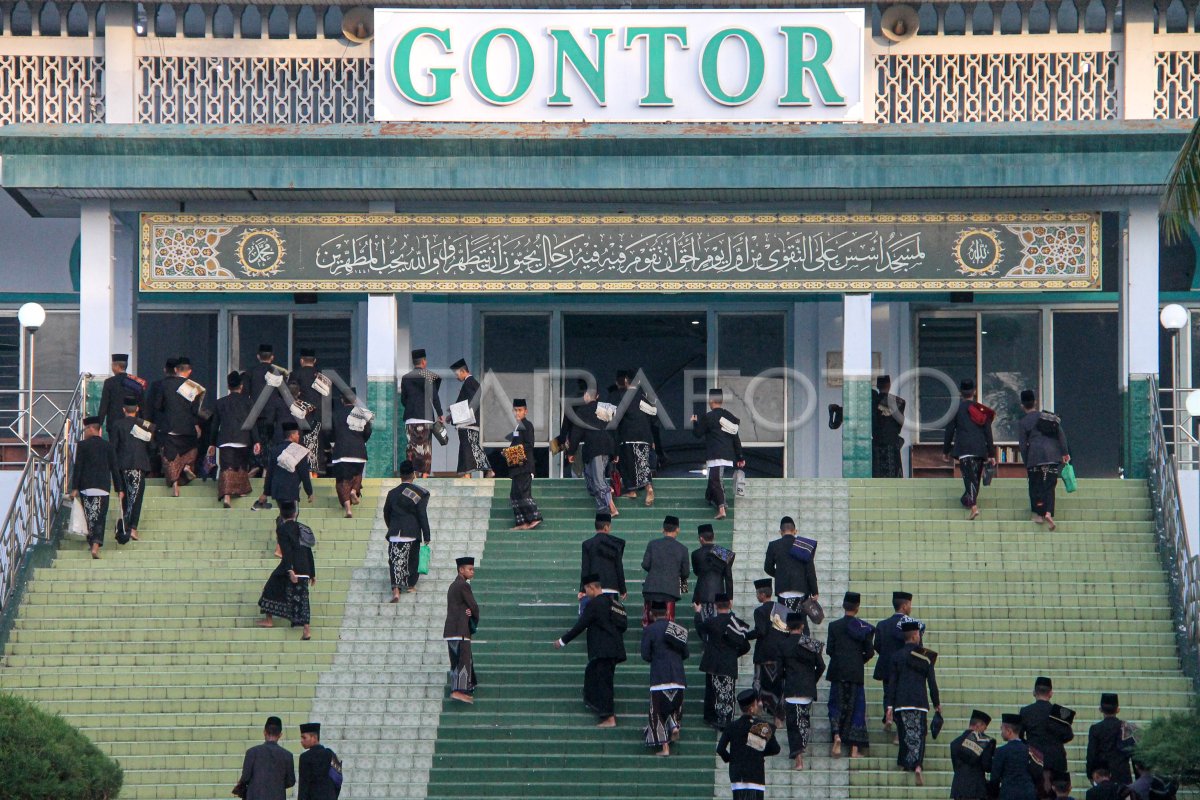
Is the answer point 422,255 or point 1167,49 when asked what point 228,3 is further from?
point 1167,49

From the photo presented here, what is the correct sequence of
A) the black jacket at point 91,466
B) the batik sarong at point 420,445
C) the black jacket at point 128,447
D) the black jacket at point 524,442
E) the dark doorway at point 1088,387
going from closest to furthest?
the black jacket at point 91,466 → the black jacket at point 128,447 → the black jacket at point 524,442 → the batik sarong at point 420,445 → the dark doorway at point 1088,387

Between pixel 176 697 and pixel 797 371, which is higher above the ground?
pixel 797 371

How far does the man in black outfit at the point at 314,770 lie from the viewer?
14883mm

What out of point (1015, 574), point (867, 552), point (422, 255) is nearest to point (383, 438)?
point (422, 255)

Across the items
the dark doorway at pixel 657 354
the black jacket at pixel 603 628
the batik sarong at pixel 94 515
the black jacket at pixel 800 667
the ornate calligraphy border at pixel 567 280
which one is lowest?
the black jacket at pixel 800 667

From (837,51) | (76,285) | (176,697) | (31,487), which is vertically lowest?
(176,697)

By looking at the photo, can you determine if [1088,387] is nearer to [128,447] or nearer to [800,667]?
[800,667]

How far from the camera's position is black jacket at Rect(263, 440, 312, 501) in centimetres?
1973

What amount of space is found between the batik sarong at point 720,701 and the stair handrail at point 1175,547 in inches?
167

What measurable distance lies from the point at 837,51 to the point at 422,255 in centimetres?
516

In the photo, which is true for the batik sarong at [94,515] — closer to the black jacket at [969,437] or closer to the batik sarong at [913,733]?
the batik sarong at [913,733]

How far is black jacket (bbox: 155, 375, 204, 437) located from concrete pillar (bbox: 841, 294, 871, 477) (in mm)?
7144

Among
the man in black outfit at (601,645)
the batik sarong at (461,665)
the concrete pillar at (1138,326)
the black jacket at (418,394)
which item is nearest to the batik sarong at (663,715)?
the man in black outfit at (601,645)

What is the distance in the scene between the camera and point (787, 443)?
2427 centimetres
